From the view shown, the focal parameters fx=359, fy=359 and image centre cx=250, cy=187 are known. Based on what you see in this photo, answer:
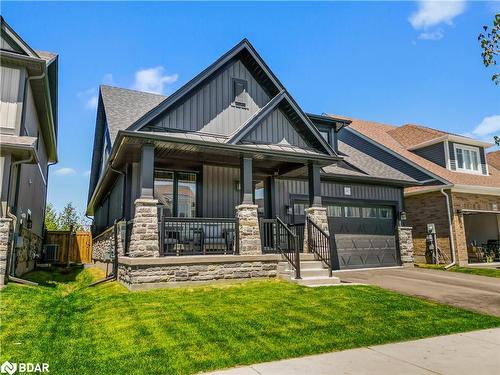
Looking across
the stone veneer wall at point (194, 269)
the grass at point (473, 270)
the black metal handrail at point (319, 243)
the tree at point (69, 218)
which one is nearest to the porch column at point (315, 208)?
the black metal handrail at point (319, 243)

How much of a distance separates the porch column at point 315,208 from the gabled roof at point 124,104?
697cm

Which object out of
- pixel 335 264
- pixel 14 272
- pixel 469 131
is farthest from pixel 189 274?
pixel 469 131

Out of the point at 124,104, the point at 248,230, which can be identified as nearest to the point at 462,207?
the point at 248,230

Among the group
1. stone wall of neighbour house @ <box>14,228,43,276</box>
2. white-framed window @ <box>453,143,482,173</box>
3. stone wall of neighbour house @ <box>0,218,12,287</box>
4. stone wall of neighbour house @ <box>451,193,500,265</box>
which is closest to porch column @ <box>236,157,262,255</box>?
stone wall of neighbour house @ <box>0,218,12,287</box>

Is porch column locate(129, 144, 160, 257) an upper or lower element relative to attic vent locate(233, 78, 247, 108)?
lower

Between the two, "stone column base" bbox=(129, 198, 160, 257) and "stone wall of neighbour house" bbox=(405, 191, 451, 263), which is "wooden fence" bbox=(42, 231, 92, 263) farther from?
"stone wall of neighbour house" bbox=(405, 191, 451, 263)

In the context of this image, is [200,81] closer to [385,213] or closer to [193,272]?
[193,272]

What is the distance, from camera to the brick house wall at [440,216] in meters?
16.2

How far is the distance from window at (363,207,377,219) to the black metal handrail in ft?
16.6

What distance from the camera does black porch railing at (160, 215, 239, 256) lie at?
938cm

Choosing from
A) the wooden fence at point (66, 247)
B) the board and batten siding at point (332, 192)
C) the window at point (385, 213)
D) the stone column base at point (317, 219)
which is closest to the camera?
the stone column base at point (317, 219)

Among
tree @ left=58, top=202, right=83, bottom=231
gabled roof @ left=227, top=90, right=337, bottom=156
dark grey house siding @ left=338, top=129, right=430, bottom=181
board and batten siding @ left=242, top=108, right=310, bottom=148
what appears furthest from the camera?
tree @ left=58, top=202, right=83, bottom=231

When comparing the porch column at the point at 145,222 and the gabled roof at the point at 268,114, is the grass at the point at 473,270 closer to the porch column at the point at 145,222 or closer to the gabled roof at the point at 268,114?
the gabled roof at the point at 268,114

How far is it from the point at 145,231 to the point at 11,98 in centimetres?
561
